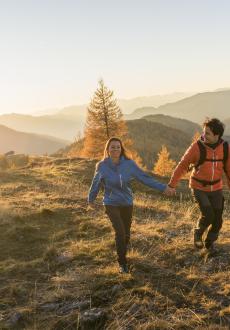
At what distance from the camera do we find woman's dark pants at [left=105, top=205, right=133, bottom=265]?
8.10 m

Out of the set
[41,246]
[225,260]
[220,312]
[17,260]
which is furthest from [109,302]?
[41,246]

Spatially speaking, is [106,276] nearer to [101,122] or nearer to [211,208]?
[211,208]

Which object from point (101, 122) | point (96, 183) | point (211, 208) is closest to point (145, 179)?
point (96, 183)

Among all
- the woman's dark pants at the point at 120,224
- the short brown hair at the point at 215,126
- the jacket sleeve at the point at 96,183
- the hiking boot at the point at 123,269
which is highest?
the short brown hair at the point at 215,126

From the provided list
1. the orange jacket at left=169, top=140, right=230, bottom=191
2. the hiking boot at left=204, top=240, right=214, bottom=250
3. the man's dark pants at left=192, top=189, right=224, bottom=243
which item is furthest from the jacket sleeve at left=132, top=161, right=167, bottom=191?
the hiking boot at left=204, top=240, right=214, bottom=250

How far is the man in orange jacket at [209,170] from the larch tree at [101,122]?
1504 inches

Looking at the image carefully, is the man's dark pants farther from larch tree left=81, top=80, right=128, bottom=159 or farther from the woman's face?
larch tree left=81, top=80, right=128, bottom=159

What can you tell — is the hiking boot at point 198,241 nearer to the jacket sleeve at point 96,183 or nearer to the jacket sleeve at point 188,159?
the jacket sleeve at point 188,159

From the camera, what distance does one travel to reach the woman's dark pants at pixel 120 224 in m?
8.10

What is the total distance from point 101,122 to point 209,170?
39.2 metres

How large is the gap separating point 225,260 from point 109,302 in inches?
98.4

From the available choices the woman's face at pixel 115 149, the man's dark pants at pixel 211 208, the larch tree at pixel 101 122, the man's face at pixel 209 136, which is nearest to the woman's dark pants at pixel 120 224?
the woman's face at pixel 115 149

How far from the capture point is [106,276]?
314 inches

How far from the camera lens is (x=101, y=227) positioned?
1194 centimetres
